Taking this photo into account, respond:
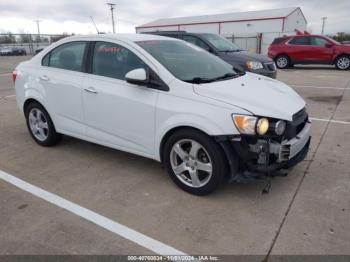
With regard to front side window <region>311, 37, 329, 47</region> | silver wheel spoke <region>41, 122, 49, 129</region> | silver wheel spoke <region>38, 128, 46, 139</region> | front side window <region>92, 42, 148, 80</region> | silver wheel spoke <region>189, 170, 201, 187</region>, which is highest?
front side window <region>311, 37, 329, 47</region>

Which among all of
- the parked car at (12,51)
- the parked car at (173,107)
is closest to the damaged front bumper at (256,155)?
the parked car at (173,107)

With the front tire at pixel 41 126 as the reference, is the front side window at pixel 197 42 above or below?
above

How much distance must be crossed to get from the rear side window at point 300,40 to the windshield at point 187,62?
1279 centimetres

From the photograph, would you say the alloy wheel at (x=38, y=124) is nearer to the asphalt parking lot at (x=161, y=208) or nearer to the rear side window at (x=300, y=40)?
the asphalt parking lot at (x=161, y=208)

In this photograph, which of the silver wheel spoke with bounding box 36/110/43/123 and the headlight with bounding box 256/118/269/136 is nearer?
the headlight with bounding box 256/118/269/136

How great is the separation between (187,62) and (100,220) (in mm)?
2068

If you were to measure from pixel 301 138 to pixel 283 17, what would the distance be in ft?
125

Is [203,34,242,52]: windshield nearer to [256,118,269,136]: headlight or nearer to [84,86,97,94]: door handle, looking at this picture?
[84,86,97,94]: door handle

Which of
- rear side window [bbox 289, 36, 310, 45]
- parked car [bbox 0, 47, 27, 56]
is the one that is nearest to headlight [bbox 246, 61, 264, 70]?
rear side window [bbox 289, 36, 310, 45]

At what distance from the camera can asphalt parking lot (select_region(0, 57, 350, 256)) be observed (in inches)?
108

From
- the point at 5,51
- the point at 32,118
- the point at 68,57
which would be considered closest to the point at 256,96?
the point at 68,57

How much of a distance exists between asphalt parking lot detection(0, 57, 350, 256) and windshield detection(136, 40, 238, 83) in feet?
4.08

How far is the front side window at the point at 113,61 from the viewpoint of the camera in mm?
3820

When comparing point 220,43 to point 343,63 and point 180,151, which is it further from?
point 343,63
